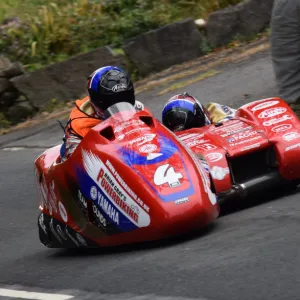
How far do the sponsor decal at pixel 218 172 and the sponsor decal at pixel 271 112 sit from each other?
30.7 inches

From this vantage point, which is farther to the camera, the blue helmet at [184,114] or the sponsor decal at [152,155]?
the blue helmet at [184,114]

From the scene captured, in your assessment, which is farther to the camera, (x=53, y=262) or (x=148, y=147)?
(x=53, y=262)

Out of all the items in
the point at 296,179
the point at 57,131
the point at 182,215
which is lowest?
the point at 57,131

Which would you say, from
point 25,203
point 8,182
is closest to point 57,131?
point 8,182

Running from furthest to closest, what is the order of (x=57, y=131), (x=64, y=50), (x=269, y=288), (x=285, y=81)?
(x=64, y=50)
(x=57, y=131)
(x=285, y=81)
(x=269, y=288)

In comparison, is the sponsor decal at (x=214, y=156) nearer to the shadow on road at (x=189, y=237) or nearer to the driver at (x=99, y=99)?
the shadow on road at (x=189, y=237)

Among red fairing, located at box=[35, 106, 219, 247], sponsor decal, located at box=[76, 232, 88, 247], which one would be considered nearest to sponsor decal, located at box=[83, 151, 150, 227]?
red fairing, located at box=[35, 106, 219, 247]

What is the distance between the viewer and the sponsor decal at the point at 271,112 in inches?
303

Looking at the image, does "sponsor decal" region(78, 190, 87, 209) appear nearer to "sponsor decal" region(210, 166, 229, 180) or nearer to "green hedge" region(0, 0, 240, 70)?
"sponsor decal" region(210, 166, 229, 180)

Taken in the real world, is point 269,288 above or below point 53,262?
above

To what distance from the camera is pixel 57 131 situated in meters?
12.1

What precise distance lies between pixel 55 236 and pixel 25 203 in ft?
7.93

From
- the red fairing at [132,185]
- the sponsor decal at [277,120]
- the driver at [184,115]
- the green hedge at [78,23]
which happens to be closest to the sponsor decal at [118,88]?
the red fairing at [132,185]

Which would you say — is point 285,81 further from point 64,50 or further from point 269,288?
point 269,288
